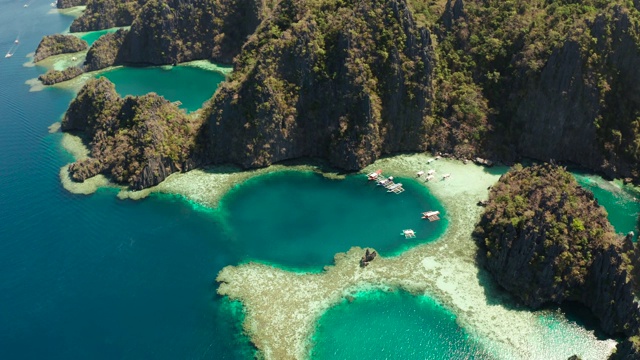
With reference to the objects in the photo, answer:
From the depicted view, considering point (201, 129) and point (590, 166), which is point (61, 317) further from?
point (590, 166)

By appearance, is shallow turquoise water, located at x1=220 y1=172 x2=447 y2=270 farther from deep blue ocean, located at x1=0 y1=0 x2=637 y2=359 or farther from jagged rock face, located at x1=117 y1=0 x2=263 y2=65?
jagged rock face, located at x1=117 y1=0 x2=263 y2=65

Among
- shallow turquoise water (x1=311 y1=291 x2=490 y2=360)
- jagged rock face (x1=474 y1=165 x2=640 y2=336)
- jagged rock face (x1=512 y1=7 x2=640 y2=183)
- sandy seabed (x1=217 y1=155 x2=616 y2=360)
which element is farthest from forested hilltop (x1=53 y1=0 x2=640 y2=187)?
shallow turquoise water (x1=311 y1=291 x2=490 y2=360)

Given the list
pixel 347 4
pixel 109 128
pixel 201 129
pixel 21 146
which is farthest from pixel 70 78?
pixel 347 4

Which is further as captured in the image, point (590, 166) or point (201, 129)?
point (201, 129)

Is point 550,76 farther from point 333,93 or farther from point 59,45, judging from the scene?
point 59,45

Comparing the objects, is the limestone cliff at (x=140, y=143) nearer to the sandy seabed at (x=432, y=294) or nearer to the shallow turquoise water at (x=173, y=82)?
the sandy seabed at (x=432, y=294)

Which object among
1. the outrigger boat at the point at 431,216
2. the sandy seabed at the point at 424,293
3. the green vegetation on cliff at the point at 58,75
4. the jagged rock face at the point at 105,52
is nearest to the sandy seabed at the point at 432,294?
the sandy seabed at the point at 424,293

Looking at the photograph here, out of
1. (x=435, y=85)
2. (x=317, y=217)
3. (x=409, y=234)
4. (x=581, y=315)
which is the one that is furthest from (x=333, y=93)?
(x=581, y=315)
